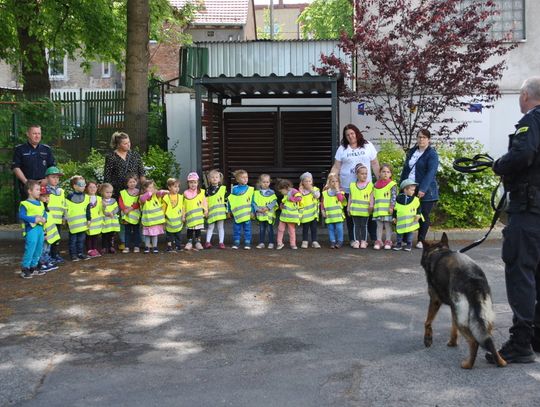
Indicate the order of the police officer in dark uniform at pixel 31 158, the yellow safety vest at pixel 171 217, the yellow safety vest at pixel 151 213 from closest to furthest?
the police officer in dark uniform at pixel 31 158 → the yellow safety vest at pixel 151 213 → the yellow safety vest at pixel 171 217

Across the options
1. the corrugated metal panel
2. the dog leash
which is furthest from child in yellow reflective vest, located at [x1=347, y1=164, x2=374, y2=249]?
the dog leash

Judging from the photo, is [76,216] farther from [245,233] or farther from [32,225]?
[245,233]

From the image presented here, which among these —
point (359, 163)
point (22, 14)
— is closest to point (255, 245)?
point (359, 163)

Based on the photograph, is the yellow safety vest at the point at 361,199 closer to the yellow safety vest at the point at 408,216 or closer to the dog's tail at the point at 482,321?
the yellow safety vest at the point at 408,216

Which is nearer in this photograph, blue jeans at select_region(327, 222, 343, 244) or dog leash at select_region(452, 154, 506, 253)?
dog leash at select_region(452, 154, 506, 253)

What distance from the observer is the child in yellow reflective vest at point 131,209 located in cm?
1139

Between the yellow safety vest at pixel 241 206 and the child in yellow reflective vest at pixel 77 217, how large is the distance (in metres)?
2.25

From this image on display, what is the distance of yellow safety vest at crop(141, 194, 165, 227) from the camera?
1134 cm

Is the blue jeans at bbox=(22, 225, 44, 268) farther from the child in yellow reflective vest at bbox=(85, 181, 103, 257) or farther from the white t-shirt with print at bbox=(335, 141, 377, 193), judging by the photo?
the white t-shirt with print at bbox=(335, 141, 377, 193)

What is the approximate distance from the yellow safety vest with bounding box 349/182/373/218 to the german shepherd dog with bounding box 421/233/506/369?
217 inches

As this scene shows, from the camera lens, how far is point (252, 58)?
15.0 meters

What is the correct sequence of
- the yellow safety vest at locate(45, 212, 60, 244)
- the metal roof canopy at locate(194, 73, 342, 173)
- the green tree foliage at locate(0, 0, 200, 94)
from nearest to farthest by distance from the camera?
the yellow safety vest at locate(45, 212, 60, 244), the metal roof canopy at locate(194, 73, 342, 173), the green tree foliage at locate(0, 0, 200, 94)

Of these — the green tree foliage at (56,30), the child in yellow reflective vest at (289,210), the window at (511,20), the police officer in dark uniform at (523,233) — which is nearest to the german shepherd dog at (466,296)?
the police officer in dark uniform at (523,233)

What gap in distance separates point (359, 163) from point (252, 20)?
41.5 meters
